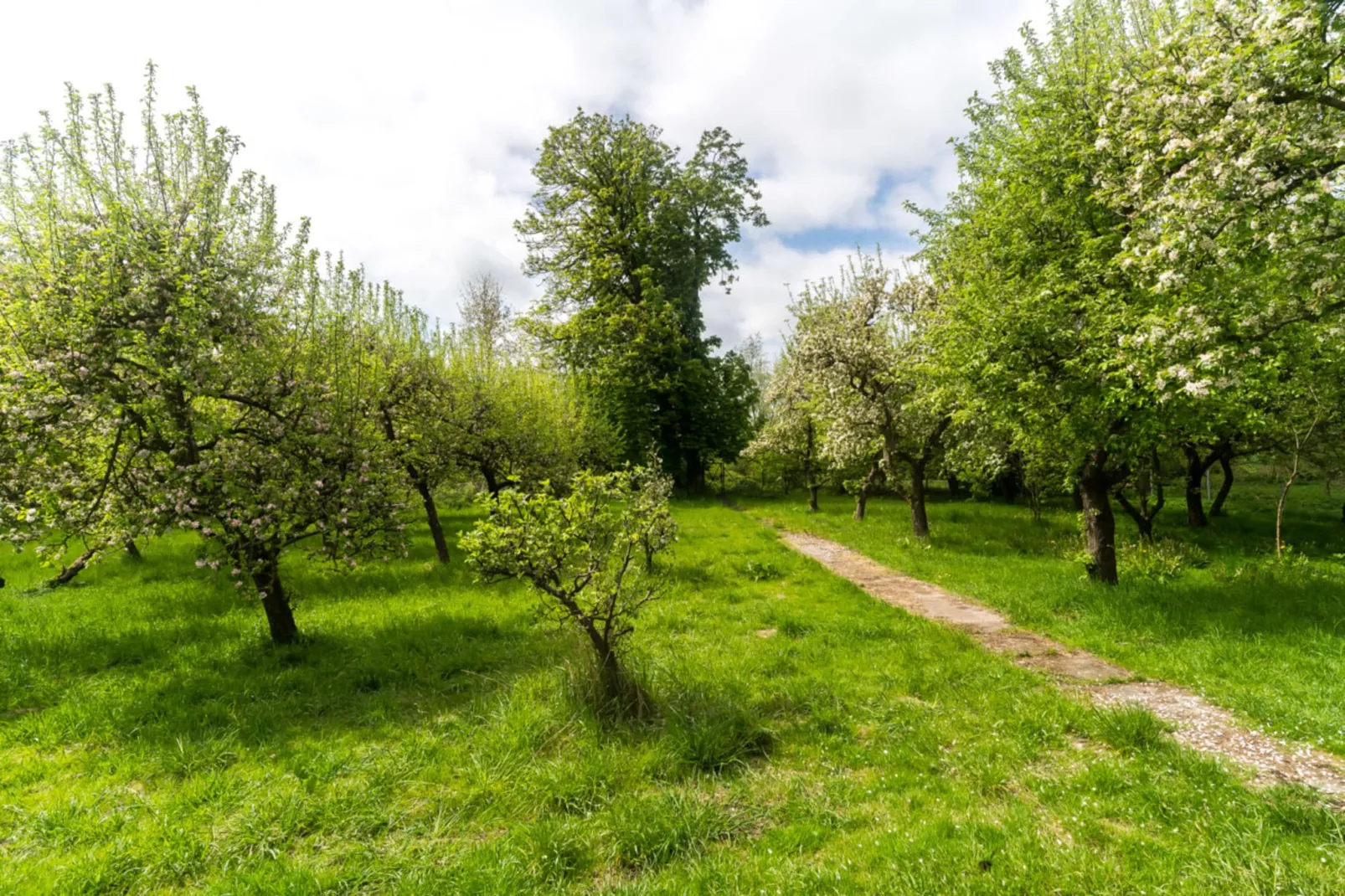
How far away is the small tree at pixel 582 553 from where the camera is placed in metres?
7.63

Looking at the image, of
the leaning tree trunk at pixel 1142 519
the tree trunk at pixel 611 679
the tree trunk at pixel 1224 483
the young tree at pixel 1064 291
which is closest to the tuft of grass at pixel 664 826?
the tree trunk at pixel 611 679

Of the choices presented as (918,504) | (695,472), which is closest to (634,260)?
(695,472)

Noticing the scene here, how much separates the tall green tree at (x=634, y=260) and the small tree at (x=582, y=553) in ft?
78.8

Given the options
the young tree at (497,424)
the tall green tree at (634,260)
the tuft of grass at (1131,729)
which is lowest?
the tuft of grass at (1131,729)

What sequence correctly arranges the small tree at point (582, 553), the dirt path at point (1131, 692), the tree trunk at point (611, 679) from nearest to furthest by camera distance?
the dirt path at point (1131, 692), the small tree at point (582, 553), the tree trunk at point (611, 679)

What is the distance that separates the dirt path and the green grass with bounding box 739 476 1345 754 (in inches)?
13.5

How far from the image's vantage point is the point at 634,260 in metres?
35.2

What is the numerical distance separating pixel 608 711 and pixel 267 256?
423 inches

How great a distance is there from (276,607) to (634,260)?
2892cm

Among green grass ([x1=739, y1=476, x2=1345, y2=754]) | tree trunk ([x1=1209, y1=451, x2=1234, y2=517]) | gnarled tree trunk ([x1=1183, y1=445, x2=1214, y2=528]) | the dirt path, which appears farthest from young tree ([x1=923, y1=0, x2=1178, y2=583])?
tree trunk ([x1=1209, y1=451, x2=1234, y2=517])

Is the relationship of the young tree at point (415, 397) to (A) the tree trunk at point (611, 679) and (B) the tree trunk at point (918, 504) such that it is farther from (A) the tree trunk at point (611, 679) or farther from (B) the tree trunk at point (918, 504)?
(B) the tree trunk at point (918, 504)

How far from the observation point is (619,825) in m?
5.64

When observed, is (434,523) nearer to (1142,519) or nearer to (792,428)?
(792,428)

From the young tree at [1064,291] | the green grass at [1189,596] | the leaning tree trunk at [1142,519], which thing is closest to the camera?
the green grass at [1189,596]
